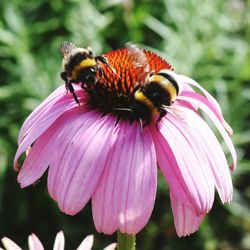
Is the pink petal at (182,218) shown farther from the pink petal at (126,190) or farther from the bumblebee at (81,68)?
the bumblebee at (81,68)

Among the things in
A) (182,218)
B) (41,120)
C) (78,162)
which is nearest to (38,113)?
(41,120)

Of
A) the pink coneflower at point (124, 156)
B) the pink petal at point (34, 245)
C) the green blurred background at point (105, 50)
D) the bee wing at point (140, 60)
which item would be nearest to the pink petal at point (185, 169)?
the pink coneflower at point (124, 156)

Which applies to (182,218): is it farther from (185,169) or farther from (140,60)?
(140,60)

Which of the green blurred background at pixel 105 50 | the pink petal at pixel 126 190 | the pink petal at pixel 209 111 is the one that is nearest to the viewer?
the pink petal at pixel 126 190

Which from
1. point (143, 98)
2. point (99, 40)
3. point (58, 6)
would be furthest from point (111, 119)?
point (58, 6)

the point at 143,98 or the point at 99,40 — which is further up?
the point at 143,98

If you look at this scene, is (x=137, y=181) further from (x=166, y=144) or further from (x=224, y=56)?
(x=224, y=56)

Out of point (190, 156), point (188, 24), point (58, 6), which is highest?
point (190, 156)
